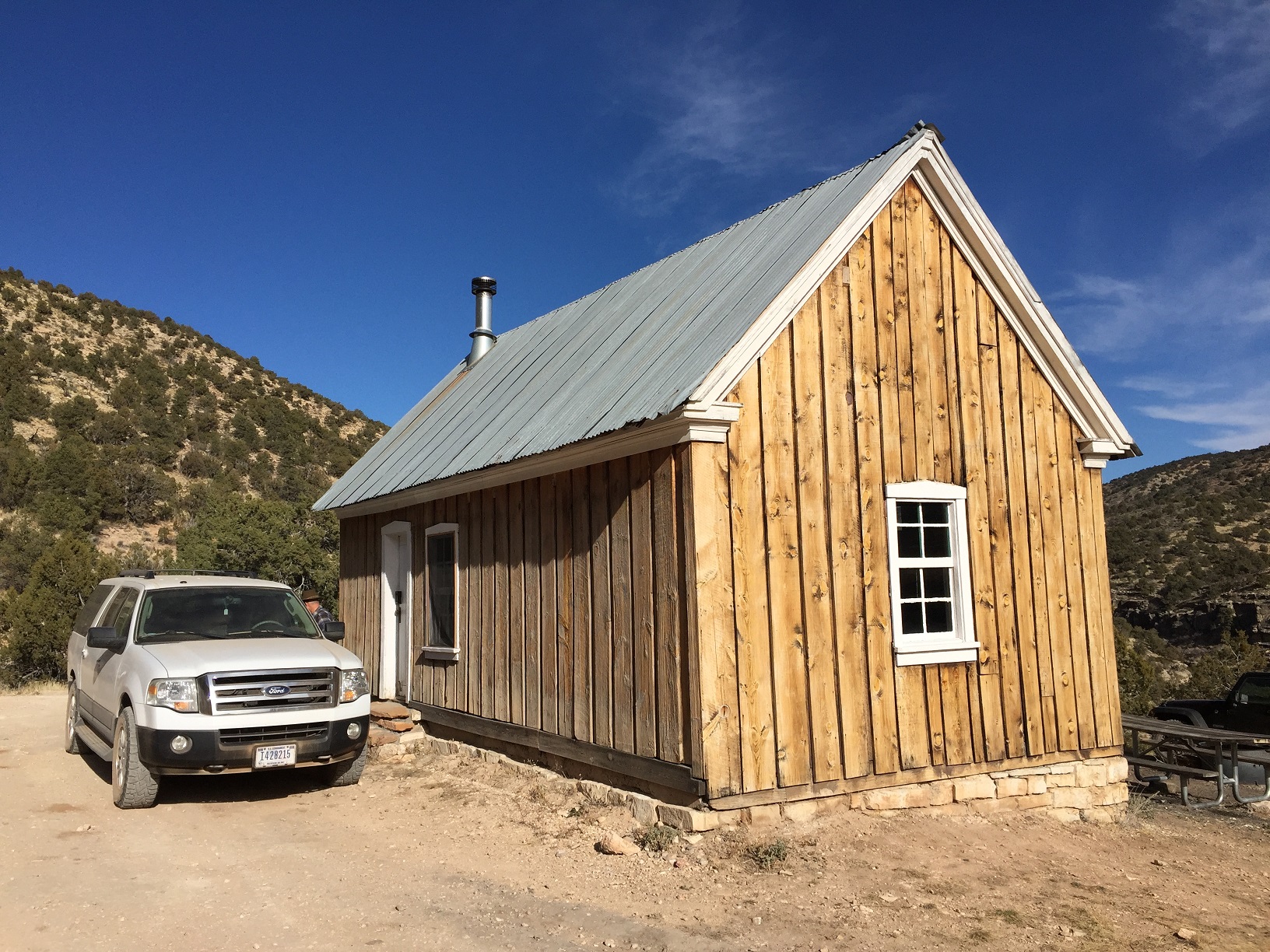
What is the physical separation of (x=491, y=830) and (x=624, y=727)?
1338mm

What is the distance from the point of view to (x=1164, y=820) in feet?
32.4

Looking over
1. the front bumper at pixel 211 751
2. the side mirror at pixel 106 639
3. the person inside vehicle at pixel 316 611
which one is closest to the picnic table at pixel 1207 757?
the front bumper at pixel 211 751

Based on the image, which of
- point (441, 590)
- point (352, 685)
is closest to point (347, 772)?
point (352, 685)

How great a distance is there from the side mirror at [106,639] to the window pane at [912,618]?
706 centimetres

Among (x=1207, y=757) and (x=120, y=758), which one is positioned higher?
(x=120, y=758)

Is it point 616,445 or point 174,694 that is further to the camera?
point 616,445

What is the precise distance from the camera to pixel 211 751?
7.96 metres

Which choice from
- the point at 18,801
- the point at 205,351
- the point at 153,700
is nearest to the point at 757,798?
the point at 153,700

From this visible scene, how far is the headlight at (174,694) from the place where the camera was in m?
7.96

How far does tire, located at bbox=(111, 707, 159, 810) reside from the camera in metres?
8.13

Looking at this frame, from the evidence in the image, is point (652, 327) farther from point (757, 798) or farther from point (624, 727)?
point (757, 798)

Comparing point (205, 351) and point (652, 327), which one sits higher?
point (205, 351)

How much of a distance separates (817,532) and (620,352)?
122 inches

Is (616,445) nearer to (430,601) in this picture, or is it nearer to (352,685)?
(352,685)
